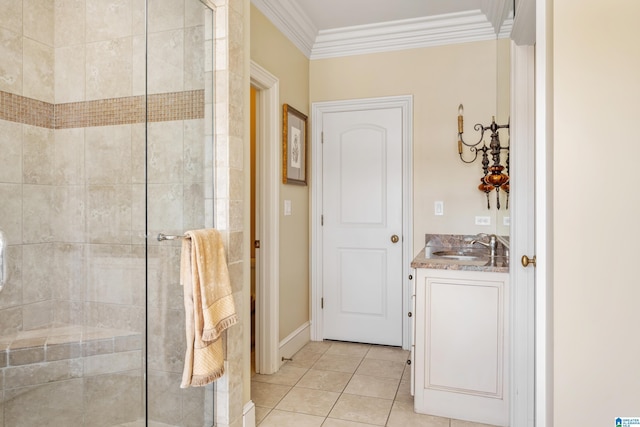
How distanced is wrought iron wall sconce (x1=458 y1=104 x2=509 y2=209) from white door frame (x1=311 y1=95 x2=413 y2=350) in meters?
0.44

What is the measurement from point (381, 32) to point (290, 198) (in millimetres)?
1619

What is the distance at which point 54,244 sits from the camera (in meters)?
1.84

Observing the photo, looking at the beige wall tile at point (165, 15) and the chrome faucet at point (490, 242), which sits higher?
the beige wall tile at point (165, 15)

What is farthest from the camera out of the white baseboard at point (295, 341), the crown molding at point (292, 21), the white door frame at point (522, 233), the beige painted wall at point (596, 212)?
the white baseboard at point (295, 341)

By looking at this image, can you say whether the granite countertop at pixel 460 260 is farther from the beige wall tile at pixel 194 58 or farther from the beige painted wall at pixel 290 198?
the beige wall tile at pixel 194 58

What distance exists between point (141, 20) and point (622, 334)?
2.16m

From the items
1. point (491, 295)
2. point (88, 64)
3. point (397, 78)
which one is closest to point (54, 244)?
point (88, 64)

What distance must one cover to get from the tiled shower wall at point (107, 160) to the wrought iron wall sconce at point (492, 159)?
5.47 feet

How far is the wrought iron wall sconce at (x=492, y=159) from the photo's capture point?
255cm

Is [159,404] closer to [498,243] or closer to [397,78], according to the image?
[498,243]

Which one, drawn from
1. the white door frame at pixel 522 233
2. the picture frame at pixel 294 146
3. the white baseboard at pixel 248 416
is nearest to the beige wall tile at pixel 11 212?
the white baseboard at pixel 248 416

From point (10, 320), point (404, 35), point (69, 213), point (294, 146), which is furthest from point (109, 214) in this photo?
point (404, 35)

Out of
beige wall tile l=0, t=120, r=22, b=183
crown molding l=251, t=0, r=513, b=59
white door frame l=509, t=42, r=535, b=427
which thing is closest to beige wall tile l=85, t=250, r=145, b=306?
beige wall tile l=0, t=120, r=22, b=183

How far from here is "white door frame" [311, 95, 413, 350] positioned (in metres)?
3.43
